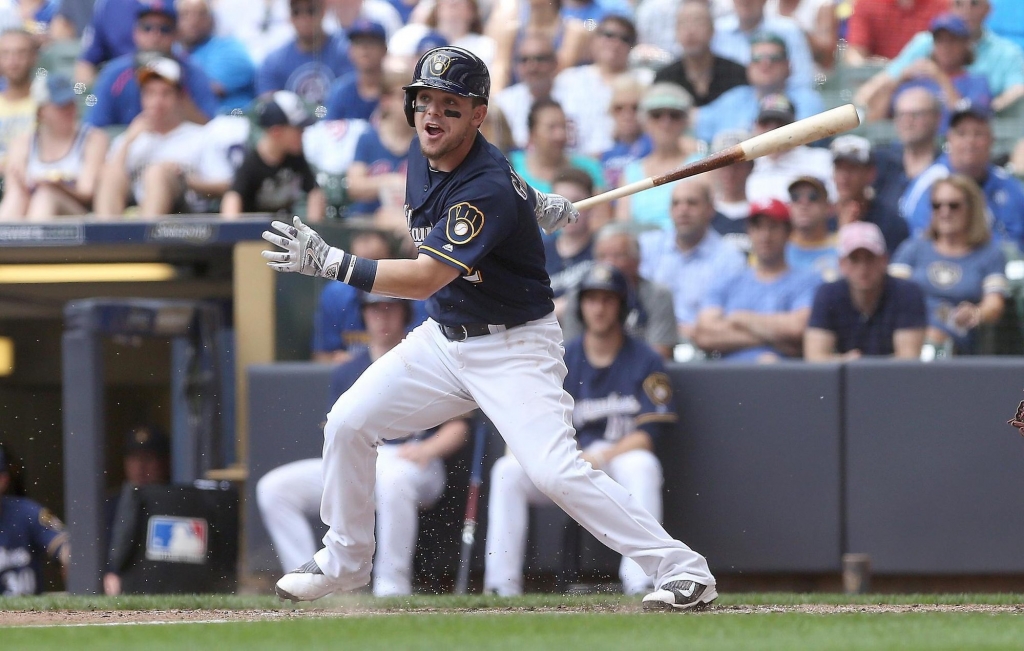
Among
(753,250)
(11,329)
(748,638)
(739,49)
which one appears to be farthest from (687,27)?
(748,638)

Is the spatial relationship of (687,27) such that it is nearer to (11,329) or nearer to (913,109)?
(913,109)

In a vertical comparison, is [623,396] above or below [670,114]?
below

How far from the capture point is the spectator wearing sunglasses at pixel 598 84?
848cm

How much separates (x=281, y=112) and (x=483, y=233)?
3999mm

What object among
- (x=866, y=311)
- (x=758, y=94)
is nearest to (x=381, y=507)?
(x=866, y=311)

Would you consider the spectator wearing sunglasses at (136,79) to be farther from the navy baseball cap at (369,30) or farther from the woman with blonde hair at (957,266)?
the woman with blonde hair at (957,266)

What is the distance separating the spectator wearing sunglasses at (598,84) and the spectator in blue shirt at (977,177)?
189 centimetres

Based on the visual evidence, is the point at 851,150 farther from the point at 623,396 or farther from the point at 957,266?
the point at 623,396

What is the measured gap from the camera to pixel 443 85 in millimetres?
4320

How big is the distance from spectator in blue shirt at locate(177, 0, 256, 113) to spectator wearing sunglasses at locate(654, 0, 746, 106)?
2.91 meters

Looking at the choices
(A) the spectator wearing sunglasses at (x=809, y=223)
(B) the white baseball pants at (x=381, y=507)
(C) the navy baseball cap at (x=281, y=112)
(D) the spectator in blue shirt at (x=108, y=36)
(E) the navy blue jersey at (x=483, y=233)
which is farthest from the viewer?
(D) the spectator in blue shirt at (x=108, y=36)

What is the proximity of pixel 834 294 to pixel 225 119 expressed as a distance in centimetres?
396

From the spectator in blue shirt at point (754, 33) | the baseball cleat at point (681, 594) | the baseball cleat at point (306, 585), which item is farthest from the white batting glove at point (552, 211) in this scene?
the spectator in blue shirt at point (754, 33)

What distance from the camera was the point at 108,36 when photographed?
979 centimetres
